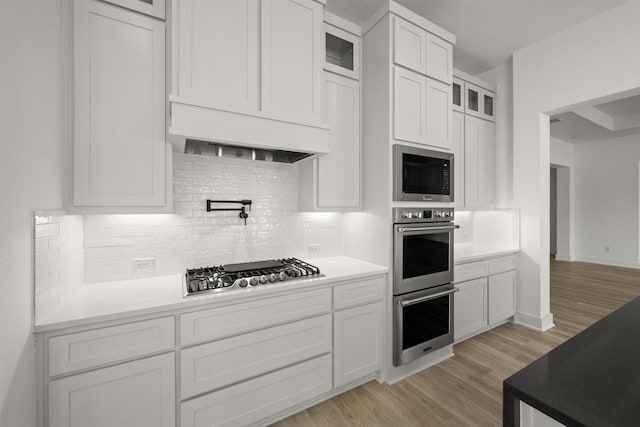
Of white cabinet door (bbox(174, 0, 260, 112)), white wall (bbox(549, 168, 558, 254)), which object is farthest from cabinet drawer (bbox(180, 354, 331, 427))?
white wall (bbox(549, 168, 558, 254))

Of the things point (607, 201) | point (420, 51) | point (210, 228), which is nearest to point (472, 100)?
point (420, 51)

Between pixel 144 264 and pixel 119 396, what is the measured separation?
0.82 meters

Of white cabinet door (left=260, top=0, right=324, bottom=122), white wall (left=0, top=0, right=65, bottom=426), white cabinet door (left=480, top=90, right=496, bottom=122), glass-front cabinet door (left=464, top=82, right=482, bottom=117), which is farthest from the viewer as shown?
white cabinet door (left=480, top=90, right=496, bottom=122)

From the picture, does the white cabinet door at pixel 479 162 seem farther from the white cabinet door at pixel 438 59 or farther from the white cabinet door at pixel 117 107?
the white cabinet door at pixel 117 107

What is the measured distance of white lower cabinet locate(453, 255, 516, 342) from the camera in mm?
2748

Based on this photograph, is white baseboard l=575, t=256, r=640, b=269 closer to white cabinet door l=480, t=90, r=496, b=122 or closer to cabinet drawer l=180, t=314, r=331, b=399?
white cabinet door l=480, t=90, r=496, b=122

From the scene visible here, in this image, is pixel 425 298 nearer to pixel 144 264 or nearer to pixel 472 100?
pixel 144 264

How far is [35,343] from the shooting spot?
4.00 feet

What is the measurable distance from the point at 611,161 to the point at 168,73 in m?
8.94

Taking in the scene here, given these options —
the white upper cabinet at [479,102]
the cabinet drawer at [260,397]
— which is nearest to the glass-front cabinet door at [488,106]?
the white upper cabinet at [479,102]

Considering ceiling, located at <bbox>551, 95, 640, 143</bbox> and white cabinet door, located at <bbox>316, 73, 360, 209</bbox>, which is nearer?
white cabinet door, located at <bbox>316, 73, 360, 209</bbox>

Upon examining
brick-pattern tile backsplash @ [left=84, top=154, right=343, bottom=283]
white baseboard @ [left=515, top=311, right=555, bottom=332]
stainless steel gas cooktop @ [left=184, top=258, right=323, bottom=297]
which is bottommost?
white baseboard @ [left=515, top=311, right=555, bottom=332]

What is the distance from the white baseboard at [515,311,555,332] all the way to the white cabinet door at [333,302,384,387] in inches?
86.6

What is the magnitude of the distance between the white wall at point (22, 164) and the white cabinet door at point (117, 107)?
0.11 metres
